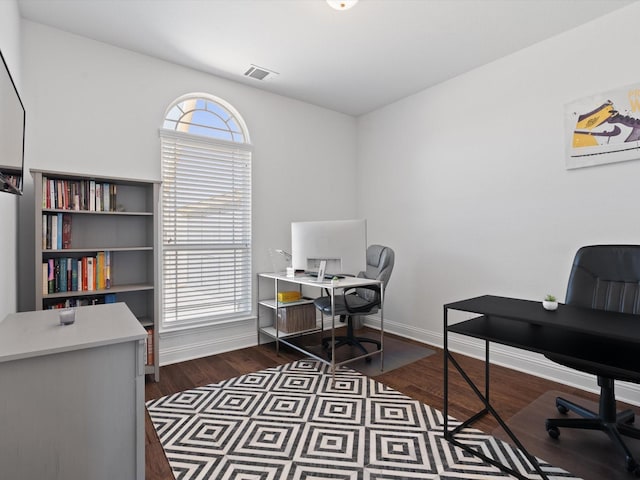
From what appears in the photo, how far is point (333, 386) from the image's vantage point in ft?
8.71

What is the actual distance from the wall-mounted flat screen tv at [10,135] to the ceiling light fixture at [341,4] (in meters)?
1.87

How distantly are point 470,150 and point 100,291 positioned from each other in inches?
138

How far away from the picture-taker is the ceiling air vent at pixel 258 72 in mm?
3275

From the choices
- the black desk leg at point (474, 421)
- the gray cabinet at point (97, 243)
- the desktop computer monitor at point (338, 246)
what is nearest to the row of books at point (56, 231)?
the gray cabinet at point (97, 243)

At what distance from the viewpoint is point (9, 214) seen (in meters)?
2.09

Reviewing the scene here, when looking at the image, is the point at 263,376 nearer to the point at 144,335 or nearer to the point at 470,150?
the point at 144,335

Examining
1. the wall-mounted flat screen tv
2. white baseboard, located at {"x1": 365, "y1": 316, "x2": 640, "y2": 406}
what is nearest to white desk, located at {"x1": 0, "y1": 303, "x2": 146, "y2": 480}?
the wall-mounted flat screen tv

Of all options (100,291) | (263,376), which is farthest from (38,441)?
(263,376)

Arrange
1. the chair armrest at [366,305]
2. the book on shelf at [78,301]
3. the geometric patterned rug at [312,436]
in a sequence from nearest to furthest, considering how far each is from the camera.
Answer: the geometric patterned rug at [312,436]
the book on shelf at [78,301]
the chair armrest at [366,305]

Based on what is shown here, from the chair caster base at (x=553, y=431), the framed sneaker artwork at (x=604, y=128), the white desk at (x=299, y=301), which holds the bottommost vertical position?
the chair caster base at (x=553, y=431)

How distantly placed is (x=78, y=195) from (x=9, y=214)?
51cm

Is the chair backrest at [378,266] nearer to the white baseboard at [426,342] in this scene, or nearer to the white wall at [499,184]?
the white wall at [499,184]

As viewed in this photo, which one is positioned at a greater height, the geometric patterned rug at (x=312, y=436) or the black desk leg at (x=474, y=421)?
the black desk leg at (x=474, y=421)

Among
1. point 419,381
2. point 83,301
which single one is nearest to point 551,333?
point 419,381
